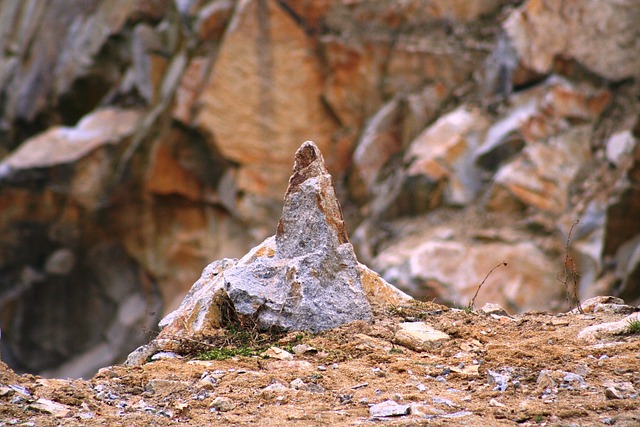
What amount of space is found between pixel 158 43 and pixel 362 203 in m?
6.74

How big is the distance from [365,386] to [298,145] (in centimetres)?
1549

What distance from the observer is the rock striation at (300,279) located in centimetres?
558

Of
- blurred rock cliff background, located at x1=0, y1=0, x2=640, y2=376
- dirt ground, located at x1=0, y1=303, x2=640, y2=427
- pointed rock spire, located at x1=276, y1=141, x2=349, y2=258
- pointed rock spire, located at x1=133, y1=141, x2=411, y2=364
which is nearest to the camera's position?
dirt ground, located at x1=0, y1=303, x2=640, y2=427

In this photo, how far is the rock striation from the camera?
5578 mm

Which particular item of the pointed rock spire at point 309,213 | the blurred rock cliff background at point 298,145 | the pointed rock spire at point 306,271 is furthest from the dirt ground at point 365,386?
the blurred rock cliff background at point 298,145

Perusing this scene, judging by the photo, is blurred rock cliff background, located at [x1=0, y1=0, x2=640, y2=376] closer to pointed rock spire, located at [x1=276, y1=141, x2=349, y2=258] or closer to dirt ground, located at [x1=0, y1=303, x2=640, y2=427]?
pointed rock spire, located at [x1=276, y1=141, x2=349, y2=258]

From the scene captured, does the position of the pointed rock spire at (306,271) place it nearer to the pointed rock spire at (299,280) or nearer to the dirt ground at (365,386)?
the pointed rock spire at (299,280)

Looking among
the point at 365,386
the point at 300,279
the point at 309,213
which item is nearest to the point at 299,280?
the point at 300,279

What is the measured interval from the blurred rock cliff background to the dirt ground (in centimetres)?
862

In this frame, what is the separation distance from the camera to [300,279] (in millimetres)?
5594

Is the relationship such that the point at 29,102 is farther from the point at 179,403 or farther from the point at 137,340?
the point at 179,403

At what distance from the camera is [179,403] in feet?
14.4

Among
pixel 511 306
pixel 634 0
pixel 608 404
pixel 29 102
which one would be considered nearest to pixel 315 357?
pixel 608 404

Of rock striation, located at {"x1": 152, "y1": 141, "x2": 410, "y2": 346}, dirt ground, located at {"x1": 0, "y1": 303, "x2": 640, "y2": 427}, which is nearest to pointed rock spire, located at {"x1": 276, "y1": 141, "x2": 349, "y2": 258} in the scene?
rock striation, located at {"x1": 152, "y1": 141, "x2": 410, "y2": 346}
